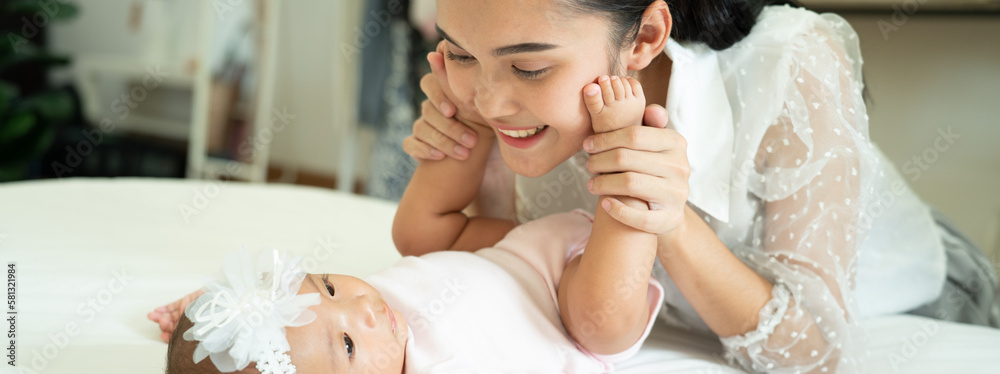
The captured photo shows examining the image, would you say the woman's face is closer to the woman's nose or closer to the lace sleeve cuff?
the woman's nose

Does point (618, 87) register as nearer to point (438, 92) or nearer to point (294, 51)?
point (438, 92)

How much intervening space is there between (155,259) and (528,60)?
85 cm

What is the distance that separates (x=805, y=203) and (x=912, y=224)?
0.54 metres

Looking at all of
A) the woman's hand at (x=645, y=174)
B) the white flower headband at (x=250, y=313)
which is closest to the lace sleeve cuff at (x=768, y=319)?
the woman's hand at (x=645, y=174)

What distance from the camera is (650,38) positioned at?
948 mm

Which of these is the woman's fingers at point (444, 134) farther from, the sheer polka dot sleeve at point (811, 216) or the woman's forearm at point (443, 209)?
the sheer polka dot sleeve at point (811, 216)

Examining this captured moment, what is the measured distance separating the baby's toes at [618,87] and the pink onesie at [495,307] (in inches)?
11.4

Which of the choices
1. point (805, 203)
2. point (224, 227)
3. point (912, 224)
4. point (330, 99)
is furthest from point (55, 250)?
point (330, 99)

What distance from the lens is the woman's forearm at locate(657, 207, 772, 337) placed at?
94 centimetres

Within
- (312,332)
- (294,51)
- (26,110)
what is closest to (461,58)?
(312,332)

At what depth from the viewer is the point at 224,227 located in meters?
1.52

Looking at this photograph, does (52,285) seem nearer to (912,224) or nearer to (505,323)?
(505,323)

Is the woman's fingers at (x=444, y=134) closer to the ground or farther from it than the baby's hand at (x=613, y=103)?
closer to the ground

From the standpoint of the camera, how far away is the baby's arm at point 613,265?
2.79 feet
